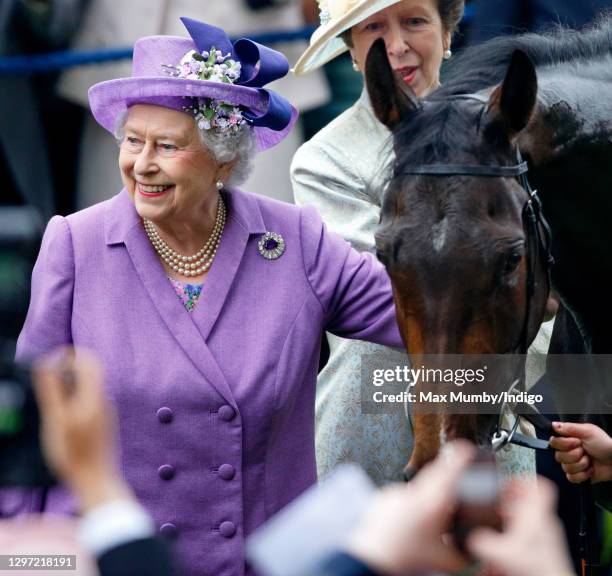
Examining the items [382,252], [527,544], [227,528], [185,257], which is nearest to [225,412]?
[227,528]

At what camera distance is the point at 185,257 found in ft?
12.3

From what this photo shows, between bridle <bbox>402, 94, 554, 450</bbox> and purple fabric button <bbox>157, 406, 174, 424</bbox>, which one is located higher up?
bridle <bbox>402, 94, 554, 450</bbox>

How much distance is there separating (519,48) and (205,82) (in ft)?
2.49

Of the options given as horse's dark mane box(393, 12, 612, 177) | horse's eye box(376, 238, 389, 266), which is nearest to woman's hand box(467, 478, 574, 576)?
horse's eye box(376, 238, 389, 266)

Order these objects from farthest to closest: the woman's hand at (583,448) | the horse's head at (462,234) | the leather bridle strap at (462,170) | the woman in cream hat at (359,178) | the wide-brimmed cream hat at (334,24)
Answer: the wide-brimmed cream hat at (334,24) < the woman in cream hat at (359,178) < the woman's hand at (583,448) < the leather bridle strap at (462,170) < the horse's head at (462,234)

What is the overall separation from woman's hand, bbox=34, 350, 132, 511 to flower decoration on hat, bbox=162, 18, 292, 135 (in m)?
1.89

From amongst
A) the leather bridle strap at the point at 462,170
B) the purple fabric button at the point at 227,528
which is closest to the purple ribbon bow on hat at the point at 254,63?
the leather bridle strap at the point at 462,170

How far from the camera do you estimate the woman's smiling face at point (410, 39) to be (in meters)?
4.35

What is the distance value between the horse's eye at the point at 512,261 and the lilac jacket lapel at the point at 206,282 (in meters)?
0.75

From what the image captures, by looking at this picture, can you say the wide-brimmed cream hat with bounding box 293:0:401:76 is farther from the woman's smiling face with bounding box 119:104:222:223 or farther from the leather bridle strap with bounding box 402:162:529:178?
the leather bridle strap with bounding box 402:162:529:178

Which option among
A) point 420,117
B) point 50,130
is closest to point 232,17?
point 50,130

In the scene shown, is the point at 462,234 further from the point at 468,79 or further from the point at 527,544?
the point at 527,544

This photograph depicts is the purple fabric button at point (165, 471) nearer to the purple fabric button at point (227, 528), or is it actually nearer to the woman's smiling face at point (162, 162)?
the purple fabric button at point (227, 528)

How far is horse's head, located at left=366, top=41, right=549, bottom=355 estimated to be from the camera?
321 cm
